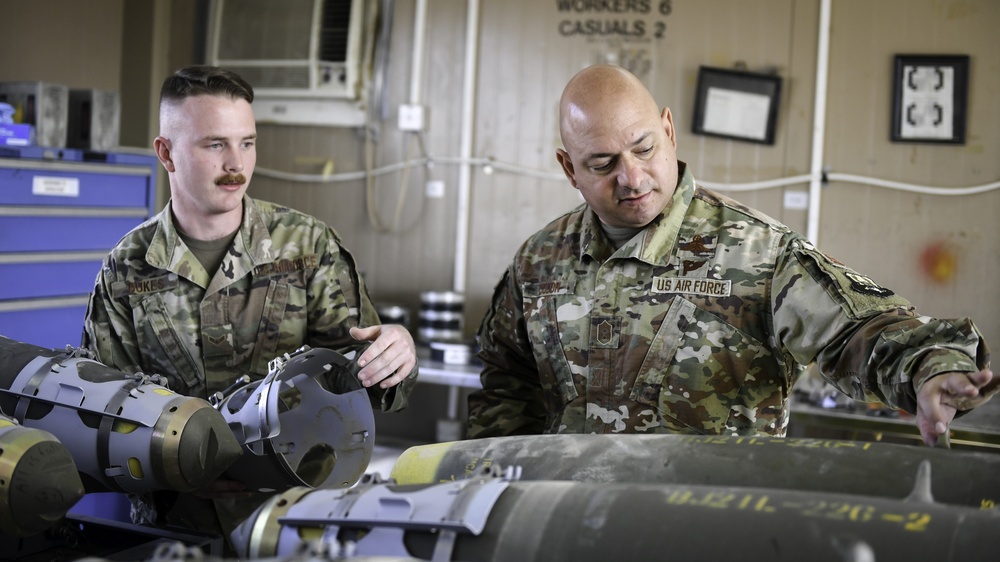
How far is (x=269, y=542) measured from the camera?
117 centimetres

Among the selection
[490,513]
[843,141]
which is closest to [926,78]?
[843,141]

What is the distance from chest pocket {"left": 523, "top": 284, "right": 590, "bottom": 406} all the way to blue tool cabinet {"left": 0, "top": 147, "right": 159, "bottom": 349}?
238 centimetres

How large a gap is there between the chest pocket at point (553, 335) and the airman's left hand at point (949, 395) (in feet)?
2.46

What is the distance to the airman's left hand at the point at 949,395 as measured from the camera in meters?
1.25

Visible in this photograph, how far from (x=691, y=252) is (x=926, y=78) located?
2.71m

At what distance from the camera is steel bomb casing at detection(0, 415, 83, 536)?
4.09ft

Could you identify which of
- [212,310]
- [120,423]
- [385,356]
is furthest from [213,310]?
[120,423]

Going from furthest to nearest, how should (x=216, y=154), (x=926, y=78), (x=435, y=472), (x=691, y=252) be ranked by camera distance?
1. (x=926, y=78)
2. (x=216, y=154)
3. (x=691, y=252)
4. (x=435, y=472)

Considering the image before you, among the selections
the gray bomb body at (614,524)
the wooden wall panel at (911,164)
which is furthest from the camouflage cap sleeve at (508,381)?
the wooden wall panel at (911,164)

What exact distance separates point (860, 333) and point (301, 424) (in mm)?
903

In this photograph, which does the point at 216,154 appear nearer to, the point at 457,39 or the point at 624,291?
the point at 624,291

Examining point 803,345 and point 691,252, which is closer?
point 803,345

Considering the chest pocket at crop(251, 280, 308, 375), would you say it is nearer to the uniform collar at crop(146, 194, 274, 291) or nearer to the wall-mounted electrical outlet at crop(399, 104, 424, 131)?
the uniform collar at crop(146, 194, 274, 291)

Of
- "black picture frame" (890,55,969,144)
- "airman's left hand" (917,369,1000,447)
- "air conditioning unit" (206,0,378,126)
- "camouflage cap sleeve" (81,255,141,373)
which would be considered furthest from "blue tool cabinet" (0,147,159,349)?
"airman's left hand" (917,369,1000,447)
